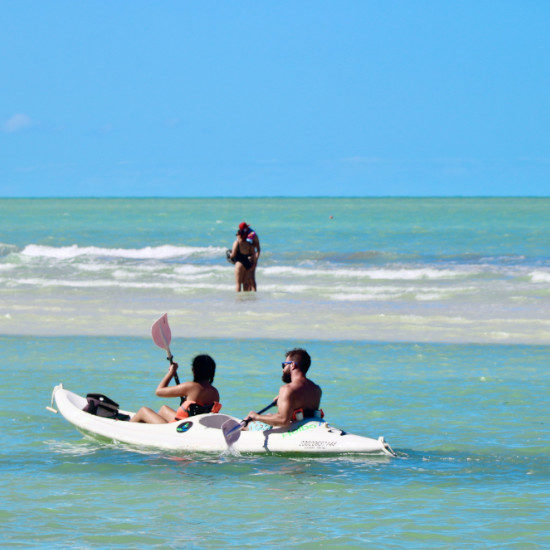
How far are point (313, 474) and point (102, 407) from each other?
88.4 inches

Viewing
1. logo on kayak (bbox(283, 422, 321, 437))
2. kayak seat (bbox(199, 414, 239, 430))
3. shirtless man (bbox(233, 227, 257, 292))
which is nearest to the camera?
logo on kayak (bbox(283, 422, 321, 437))

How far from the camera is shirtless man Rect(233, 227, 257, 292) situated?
2138 cm

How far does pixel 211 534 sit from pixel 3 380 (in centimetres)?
599

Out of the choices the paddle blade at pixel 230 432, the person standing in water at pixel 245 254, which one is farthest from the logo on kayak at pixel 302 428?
the person standing in water at pixel 245 254

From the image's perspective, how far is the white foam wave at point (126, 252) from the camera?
3794 centimetres

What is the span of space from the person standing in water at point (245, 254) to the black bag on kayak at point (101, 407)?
12479 mm

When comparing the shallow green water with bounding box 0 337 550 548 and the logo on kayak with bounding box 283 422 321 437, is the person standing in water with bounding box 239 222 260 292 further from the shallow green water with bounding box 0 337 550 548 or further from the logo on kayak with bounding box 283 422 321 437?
the logo on kayak with bounding box 283 422 321 437

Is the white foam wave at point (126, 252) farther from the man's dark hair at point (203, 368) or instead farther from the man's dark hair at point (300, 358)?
the man's dark hair at point (300, 358)

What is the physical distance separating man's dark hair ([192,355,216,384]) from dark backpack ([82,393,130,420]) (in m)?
1.02

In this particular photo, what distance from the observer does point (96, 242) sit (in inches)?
1795

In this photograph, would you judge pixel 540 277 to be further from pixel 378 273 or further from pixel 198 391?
pixel 198 391

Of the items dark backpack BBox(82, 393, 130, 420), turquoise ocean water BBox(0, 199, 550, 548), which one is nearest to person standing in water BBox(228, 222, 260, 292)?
turquoise ocean water BBox(0, 199, 550, 548)

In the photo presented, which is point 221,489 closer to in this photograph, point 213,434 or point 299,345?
point 213,434

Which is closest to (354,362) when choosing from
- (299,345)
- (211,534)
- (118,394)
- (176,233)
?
(299,345)
